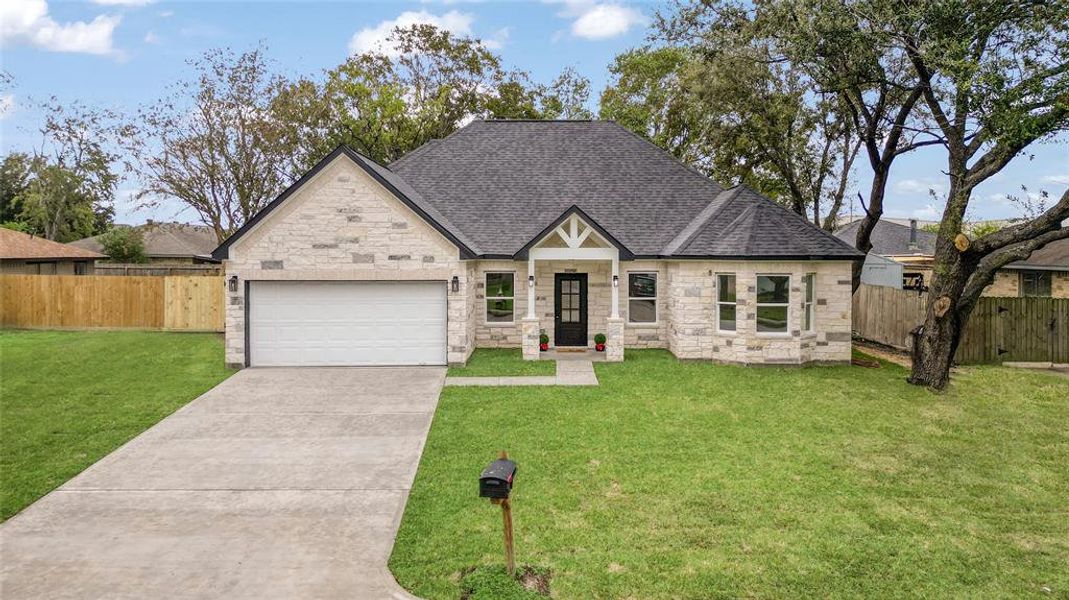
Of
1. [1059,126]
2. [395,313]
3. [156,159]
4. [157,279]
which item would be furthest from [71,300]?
[1059,126]

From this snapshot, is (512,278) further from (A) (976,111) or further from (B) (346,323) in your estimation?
(A) (976,111)

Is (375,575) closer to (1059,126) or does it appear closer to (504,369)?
(504,369)

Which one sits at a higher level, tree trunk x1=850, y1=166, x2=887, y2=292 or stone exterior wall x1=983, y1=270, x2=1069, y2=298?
tree trunk x1=850, y1=166, x2=887, y2=292

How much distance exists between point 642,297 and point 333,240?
8.84m

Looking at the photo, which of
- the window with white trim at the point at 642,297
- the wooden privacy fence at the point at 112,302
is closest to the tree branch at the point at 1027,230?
the window with white trim at the point at 642,297

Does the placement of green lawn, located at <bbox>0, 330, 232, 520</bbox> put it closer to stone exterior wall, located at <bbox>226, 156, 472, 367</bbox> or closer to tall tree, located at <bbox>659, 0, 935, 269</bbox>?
stone exterior wall, located at <bbox>226, 156, 472, 367</bbox>

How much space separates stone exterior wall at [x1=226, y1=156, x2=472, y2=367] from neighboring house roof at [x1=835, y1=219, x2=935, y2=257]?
1260 inches

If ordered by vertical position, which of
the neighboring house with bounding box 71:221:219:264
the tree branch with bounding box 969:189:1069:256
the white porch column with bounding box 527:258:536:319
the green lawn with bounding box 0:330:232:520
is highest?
the neighboring house with bounding box 71:221:219:264

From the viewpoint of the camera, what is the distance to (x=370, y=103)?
30328mm

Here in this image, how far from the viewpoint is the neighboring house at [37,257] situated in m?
24.6

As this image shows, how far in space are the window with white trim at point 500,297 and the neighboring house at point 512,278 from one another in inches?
1.6

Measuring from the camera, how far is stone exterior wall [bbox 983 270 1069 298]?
23.8 metres

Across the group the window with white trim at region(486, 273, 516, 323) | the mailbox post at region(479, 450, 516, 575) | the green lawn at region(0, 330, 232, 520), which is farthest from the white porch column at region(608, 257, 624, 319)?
the mailbox post at region(479, 450, 516, 575)

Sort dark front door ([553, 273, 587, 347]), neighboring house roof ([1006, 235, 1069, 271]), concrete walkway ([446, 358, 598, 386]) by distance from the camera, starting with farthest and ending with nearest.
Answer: neighboring house roof ([1006, 235, 1069, 271]) → dark front door ([553, 273, 587, 347]) → concrete walkway ([446, 358, 598, 386])
